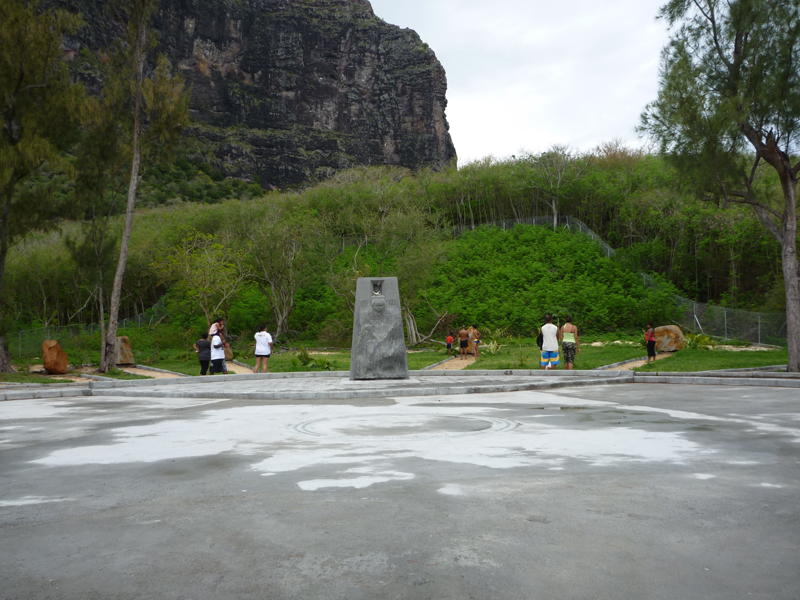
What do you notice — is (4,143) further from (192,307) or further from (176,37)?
(176,37)

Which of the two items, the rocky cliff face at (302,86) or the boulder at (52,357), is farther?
the rocky cliff face at (302,86)

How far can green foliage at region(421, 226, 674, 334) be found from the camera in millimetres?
33875

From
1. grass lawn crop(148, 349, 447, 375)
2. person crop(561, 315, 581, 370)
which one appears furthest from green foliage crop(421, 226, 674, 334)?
person crop(561, 315, 581, 370)

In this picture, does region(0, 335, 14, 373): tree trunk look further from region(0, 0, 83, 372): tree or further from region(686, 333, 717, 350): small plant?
region(686, 333, 717, 350): small plant

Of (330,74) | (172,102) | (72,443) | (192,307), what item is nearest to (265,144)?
(330,74)

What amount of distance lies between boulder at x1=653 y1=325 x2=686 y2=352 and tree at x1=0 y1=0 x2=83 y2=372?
22.0m

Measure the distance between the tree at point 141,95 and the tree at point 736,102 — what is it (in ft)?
54.4

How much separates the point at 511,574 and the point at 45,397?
15097 millimetres

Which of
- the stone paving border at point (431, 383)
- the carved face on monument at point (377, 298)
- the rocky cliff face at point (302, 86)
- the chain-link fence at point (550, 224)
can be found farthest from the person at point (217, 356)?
the rocky cliff face at point (302, 86)

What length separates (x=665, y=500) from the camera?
5070 mm

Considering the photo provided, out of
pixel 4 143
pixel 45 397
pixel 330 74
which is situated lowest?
pixel 45 397

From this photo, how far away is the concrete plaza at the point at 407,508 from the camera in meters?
3.58

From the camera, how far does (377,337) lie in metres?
18.2

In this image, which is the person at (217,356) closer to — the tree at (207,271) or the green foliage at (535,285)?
the tree at (207,271)
